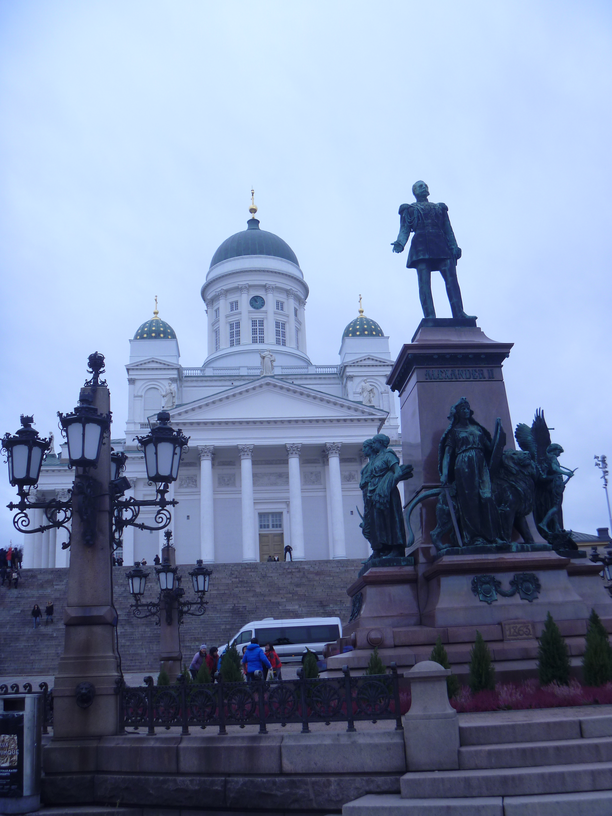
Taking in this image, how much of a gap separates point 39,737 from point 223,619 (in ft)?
92.6

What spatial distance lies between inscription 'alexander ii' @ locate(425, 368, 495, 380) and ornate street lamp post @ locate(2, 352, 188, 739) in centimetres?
360

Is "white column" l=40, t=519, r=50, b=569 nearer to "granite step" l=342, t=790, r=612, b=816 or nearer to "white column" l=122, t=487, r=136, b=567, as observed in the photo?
"white column" l=122, t=487, r=136, b=567

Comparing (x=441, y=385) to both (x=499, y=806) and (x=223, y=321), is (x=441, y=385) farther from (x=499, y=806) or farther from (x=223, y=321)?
(x=223, y=321)

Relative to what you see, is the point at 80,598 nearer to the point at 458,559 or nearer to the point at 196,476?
the point at 458,559

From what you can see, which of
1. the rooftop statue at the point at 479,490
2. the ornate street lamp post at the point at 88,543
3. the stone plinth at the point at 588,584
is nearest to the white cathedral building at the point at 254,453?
the stone plinth at the point at 588,584

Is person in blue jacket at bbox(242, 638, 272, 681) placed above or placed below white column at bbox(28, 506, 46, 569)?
below

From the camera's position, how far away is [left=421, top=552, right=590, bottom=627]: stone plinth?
9.35 meters

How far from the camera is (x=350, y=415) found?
59469 mm

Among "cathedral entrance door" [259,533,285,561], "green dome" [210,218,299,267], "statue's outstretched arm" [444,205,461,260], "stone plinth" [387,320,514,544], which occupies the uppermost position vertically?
"green dome" [210,218,299,267]

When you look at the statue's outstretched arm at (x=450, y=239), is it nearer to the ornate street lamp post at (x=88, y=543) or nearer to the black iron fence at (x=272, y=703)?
the ornate street lamp post at (x=88, y=543)

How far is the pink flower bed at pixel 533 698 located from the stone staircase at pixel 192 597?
23128 mm

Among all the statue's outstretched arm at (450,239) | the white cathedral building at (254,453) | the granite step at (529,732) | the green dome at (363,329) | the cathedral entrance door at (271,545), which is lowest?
the granite step at (529,732)

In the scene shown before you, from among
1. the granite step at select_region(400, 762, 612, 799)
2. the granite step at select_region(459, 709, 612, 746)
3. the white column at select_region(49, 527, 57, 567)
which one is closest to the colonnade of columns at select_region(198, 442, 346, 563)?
the white column at select_region(49, 527, 57, 567)

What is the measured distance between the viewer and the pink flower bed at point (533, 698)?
7.67 m
